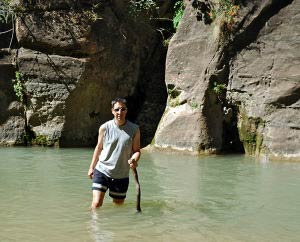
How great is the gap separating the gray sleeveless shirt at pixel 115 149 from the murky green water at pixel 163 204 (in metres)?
0.57

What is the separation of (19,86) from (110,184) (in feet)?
35.5

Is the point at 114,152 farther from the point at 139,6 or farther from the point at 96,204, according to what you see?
the point at 139,6

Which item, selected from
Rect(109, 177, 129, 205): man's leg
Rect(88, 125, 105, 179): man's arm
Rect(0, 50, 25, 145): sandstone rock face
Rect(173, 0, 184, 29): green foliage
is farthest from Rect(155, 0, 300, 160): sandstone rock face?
Rect(88, 125, 105, 179): man's arm

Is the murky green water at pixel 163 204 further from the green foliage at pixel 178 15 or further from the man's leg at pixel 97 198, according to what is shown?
the green foliage at pixel 178 15

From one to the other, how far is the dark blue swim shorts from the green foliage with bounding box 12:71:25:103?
1072 centimetres

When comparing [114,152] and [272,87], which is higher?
[272,87]

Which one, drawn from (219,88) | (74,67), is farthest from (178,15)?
(74,67)

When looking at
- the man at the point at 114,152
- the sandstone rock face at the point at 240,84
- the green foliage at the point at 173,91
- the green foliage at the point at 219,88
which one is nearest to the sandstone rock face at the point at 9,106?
the sandstone rock face at the point at 240,84

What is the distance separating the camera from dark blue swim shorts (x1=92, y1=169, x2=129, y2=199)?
22.1 feet

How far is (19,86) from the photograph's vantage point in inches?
666

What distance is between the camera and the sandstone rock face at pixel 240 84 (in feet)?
45.6

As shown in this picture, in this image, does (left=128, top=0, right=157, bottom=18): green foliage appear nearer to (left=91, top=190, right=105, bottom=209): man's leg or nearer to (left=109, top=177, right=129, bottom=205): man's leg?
(left=109, top=177, right=129, bottom=205): man's leg

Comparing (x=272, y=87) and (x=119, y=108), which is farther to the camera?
(x=272, y=87)

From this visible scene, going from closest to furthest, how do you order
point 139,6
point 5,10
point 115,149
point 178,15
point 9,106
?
point 115,149
point 5,10
point 9,106
point 178,15
point 139,6
